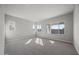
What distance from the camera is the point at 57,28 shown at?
7.06 feet

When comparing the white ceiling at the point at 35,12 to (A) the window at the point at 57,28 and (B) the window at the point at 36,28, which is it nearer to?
(B) the window at the point at 36,28

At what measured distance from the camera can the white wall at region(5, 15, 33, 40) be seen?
2.06 meters

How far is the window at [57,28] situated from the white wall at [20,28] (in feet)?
2.68

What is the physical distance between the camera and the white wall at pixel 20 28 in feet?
6.75

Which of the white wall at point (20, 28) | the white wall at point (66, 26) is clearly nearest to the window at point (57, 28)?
the white wall at point (66, 26)

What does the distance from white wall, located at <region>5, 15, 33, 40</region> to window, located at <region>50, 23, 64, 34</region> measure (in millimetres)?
818

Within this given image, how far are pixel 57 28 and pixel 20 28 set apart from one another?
1.35 meters

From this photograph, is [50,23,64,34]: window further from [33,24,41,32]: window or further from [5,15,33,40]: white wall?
[5,15,33,40]: white wall

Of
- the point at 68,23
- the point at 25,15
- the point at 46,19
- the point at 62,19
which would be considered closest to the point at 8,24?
the point at 25,15

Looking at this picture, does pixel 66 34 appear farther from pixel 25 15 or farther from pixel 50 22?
pixel 25 15

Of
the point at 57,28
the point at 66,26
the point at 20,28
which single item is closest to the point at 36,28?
the point at 20,28

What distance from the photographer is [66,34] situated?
2.29 metres
